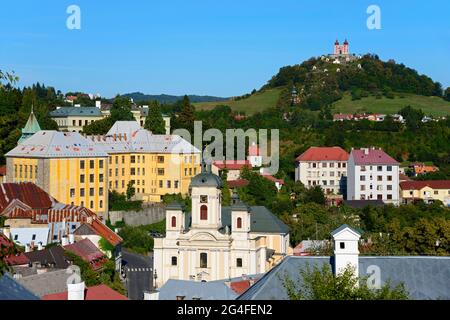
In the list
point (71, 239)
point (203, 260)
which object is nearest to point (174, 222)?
point (203, 260)

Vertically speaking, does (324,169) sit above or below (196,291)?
above

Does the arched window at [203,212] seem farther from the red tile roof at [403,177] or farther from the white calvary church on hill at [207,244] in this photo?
the red tile roof at [403,177]

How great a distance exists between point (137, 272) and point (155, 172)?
20927 mm

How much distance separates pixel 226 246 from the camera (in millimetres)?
46062

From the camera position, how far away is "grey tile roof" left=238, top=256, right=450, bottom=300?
855 inches

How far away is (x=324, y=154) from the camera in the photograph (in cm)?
8956

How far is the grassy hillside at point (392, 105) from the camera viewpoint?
455ft

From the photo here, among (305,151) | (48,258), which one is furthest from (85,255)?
(305,151)

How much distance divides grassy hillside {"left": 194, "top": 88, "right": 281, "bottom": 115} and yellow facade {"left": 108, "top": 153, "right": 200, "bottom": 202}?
234 ft

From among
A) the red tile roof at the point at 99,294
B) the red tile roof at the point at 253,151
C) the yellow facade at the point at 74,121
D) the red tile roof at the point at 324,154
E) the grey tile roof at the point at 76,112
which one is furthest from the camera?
the grey tile roof at the point at 76,112

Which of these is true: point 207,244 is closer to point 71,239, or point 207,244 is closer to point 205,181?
point 205,181

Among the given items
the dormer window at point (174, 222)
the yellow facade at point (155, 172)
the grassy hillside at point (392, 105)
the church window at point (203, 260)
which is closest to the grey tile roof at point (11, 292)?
the church window at point (203, 260)

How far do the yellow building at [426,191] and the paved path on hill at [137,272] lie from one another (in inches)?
1406
